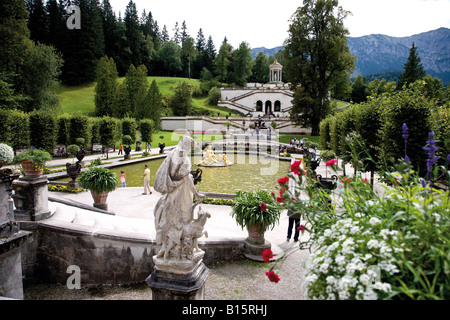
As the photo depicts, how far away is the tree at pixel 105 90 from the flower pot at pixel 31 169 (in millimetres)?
44222

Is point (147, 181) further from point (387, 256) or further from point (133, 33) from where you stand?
point (133, 33)

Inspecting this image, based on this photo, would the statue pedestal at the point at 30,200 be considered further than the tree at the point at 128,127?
No

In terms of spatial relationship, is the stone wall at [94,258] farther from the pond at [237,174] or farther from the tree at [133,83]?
the tree at [133,83]

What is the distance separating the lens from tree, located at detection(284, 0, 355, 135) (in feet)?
125

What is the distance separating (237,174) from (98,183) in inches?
428

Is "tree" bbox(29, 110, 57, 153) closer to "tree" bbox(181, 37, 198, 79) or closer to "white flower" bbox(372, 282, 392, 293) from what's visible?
"white flower" bbox(372, 282, 392, 293)

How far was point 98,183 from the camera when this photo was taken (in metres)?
10.5

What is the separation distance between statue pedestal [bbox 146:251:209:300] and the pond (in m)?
9.49

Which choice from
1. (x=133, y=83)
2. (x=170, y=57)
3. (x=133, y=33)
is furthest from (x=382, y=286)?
(x=170, y=57)

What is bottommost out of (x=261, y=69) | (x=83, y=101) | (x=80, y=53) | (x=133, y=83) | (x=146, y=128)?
(x=146, y=128)

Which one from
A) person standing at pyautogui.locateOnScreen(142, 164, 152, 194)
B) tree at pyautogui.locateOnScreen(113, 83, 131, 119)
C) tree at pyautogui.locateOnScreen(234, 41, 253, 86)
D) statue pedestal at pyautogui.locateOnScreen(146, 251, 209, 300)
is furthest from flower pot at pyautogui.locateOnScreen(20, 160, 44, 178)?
tree at pyautogui.locateOnScreen(234, 41, 253, 86)

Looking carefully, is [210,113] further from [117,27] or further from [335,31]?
[117,27]

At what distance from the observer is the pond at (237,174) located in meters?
16.0

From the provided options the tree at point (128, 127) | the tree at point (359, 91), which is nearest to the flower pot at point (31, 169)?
the tree at point (128, 127)
